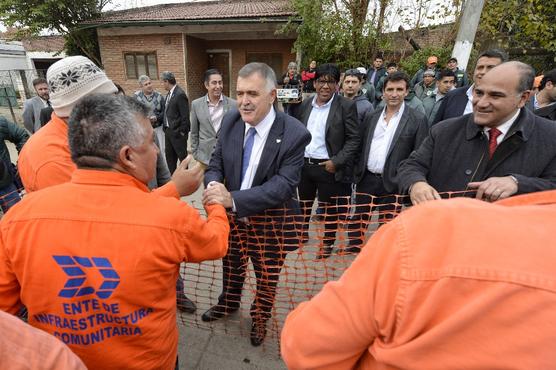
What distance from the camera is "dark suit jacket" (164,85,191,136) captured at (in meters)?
5.49

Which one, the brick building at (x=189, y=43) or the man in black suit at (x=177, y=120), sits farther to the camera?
the brick building at (x=189, y=43)

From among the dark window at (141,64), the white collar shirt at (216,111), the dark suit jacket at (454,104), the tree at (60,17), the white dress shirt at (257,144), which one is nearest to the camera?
the white dress shirt at (257,144)

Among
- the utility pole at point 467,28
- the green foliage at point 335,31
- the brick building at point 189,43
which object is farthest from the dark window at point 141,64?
the utility pole at point 467,28

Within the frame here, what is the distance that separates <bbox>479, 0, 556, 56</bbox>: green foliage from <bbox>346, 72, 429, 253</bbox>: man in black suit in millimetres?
9621

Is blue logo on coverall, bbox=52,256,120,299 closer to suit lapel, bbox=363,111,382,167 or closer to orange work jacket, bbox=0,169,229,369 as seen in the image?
orange work jacket, bbox=0,169,229,369

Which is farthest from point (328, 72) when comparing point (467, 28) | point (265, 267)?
point (467, 28)

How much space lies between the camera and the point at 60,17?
13.0 meters

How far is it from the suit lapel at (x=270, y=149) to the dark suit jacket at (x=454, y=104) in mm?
2306

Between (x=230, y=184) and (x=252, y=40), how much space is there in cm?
1308

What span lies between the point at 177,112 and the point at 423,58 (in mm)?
9306

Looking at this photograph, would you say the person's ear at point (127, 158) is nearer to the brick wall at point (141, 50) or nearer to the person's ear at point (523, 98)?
the person's ear at point (523, 98)

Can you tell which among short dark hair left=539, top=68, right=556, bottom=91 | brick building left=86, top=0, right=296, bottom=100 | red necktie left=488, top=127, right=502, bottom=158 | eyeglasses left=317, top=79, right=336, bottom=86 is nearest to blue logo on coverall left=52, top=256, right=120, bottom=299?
red necktie left=488, top=127, right=502, bottom=158

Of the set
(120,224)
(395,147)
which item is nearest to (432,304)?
(120,224)

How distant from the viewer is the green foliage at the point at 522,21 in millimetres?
9641
